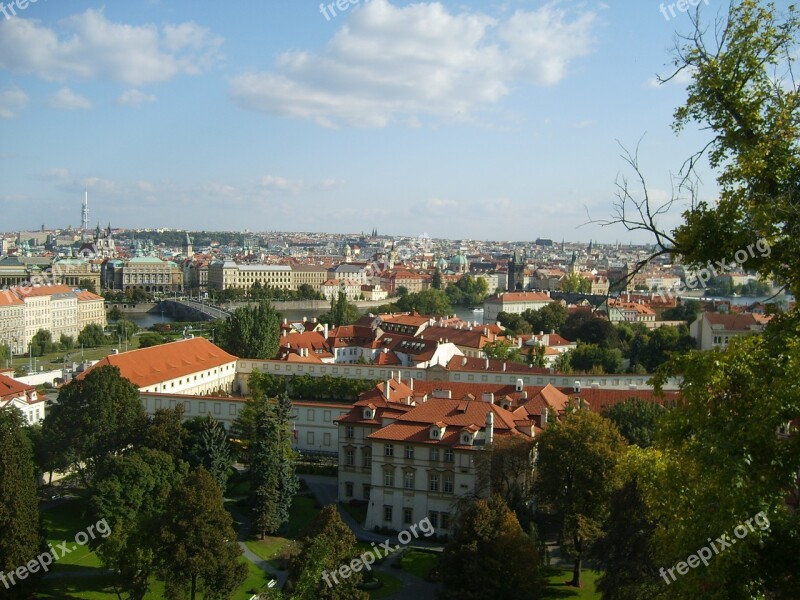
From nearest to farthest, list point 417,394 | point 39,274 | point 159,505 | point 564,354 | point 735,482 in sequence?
point 735,482 → point 159,505 → point 417,394 → point 564,354 → point 39,274

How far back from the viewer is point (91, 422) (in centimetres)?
2164

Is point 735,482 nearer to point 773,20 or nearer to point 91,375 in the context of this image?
point 773,20

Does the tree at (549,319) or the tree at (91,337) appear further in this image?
the tree at (549,319)

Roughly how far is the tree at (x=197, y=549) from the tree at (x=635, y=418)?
11050mm

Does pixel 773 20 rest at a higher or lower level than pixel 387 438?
higher

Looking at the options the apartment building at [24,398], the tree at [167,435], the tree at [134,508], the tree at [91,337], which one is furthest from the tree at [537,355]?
the tree at [91,337]

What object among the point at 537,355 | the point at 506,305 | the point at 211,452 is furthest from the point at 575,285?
the point at 211,452

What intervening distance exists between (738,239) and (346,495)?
57.6 feet

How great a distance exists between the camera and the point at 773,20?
5.91 m

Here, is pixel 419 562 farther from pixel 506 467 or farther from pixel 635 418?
pixel 635 418

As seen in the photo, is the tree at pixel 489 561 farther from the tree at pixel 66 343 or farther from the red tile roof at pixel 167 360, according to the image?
the tree at pixel 66 343

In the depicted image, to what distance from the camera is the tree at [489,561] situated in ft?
45.9

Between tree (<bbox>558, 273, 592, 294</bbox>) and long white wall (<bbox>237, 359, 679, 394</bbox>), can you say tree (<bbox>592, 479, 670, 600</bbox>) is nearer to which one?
long white wall (<bbox>237, 359, 679, 394</bbox>)

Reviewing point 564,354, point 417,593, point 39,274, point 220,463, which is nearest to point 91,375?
point 220,463
